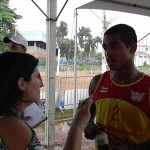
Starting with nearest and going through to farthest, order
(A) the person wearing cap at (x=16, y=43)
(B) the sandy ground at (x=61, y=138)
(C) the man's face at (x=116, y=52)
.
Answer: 1. (C) the man's face at (x=116, y=52)
2. (A) the person wearing cap at (x=16, y=43)
3. (B) the sandy ground at (x=61, y=138)

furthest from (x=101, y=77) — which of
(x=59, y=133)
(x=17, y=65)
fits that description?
(x=59, y=133)

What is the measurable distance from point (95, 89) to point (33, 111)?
1.03 m

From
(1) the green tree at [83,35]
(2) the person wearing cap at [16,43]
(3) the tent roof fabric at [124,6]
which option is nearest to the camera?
(2) the person wearing cap at [16,43]

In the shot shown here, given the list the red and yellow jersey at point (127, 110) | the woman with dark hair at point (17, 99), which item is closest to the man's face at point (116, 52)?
the red and yellow jersey at point (127, 110)

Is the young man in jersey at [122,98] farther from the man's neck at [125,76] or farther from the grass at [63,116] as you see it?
the grass at [63,116]

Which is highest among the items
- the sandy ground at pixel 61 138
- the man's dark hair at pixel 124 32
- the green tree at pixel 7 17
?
the green tree at pixel 7 17

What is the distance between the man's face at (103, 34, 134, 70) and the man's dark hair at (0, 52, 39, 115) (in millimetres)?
716

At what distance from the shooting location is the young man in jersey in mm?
1648

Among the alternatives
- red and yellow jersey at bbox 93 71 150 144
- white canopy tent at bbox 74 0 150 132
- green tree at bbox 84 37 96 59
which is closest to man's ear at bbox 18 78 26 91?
red and yellow jersey at bbox 93 71 150 144

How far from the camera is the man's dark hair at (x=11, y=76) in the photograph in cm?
117

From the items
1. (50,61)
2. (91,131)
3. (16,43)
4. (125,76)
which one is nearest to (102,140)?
(91,131)

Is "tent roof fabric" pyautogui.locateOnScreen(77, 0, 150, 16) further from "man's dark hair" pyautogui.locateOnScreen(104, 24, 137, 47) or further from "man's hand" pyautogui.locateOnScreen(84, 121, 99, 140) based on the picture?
"man's hand" pyautogui.locateOnScreen(84, 121, 99, 140)

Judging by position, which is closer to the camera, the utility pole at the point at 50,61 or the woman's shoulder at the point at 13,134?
the woman's shoulder at the point at 13,134

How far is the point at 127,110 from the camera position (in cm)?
168
